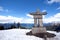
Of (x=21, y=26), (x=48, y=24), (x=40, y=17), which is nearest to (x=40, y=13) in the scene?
(x=40, y=17)

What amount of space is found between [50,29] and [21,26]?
226 cm

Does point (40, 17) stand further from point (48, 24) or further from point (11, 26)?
point (11, 26)

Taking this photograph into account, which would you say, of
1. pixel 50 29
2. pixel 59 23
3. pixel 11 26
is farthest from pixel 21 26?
pixel 59 23

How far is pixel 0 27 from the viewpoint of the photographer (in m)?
8.25

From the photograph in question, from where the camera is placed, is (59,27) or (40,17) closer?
(40,17)

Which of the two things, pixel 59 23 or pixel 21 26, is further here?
pixel 21 26

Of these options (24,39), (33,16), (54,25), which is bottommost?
(24,39)

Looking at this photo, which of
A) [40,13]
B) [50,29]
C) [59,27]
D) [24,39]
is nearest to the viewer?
[24,39]

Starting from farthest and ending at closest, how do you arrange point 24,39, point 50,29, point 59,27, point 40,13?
point 50,29 < point 59,27 < point 40,13 < point 24,39

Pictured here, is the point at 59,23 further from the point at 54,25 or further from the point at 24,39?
the point at 24,39

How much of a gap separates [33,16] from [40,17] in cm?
39

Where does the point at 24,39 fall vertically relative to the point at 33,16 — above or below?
below

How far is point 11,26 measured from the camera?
28.4 ft

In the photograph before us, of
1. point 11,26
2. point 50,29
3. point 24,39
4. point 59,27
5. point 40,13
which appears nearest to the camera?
Answer: point 24,39
